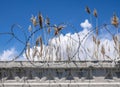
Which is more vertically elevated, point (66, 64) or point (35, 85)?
→ point (66, 64)

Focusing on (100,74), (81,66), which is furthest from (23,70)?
(100,74)

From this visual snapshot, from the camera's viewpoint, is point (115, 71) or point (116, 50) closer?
point (115, 71)

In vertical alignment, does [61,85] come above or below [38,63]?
below

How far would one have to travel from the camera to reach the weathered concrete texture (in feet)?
34.5

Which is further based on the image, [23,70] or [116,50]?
[116,50]

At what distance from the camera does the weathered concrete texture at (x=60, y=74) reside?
34.5 feet

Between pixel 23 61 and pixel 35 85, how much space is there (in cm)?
95

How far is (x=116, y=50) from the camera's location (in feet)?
41.0

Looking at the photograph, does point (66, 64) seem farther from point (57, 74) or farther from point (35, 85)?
point (35, 85)

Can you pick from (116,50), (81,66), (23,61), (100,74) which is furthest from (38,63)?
(116,50)

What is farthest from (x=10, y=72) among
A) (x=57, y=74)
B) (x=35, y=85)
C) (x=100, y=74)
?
(x=100, y=74)

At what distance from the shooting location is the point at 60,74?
10.6 metres

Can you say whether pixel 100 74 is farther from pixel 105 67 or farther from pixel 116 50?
pixel 116 50

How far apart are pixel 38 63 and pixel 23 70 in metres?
0.59
